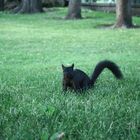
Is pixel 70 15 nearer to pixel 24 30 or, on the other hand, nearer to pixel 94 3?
pixel 24 30

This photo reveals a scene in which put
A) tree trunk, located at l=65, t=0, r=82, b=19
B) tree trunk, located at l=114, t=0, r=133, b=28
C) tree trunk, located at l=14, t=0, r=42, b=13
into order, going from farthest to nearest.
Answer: tree trunk, located at l=14, t=0, r=42, b=13 → tree trunk, located at l=65, t=0, r=82, b=19 → tree trunk, located at l=114, t=0, r=133, b=28

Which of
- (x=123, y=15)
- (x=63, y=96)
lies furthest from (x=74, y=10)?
(x=63, y=96)

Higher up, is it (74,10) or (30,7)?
(74,10)

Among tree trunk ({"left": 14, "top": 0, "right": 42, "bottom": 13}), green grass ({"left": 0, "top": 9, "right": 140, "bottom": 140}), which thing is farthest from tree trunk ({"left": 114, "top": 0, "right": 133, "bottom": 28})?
tree trunk ({"left": 14, "top": 0, "right": 42, "bottom": 13})

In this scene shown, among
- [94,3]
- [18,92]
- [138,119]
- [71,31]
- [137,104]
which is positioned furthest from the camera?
[94,3]

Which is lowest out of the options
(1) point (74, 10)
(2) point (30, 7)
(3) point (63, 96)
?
(2) point (30, 7)

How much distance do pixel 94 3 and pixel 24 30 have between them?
2143cm

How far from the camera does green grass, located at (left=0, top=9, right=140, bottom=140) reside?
5.45 m

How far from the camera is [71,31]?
2375cm

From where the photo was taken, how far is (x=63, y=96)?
7727mm

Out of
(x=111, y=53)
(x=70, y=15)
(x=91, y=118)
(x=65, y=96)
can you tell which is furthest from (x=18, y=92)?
(x=70, y=15)

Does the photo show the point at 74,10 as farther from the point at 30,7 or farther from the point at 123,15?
the point at 30,7

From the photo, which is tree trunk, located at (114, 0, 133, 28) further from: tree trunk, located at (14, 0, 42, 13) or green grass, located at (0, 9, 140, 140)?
tree trunk, located at (14, 0, 42, 13)

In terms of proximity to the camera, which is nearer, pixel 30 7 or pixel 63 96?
pixel 63 96
